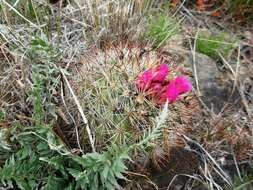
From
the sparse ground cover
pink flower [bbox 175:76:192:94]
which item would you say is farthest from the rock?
pink flower [bbox 175:76:192:94]

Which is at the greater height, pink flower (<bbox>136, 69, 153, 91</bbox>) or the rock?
pink flower (<bbox>136, 69, 153, 91</bbox>)

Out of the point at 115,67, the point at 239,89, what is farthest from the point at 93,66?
the point at 239,89

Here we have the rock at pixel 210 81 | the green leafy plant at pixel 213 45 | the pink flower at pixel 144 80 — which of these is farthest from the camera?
the green leafy plant at pixel 213 45

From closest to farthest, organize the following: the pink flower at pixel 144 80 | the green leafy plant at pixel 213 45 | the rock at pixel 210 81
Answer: the pink flower at pixel 144 80 < the rock at pixel 210 81 < the green leafy plant at pixel 213 45

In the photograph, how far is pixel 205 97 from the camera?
287 centimetres

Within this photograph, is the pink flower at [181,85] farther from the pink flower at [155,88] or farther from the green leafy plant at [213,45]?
the green leafy plant at [213,45]

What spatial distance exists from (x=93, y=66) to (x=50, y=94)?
0.27 metres

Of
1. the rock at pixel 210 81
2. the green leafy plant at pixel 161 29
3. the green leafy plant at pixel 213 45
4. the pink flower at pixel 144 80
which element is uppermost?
the pink flower at pixel 144 80

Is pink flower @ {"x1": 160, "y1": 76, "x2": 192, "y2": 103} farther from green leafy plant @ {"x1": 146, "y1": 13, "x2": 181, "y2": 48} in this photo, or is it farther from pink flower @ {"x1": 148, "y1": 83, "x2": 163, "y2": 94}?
green leafy plant @ {"x1": 146, "y1": 13, "x2": 181, "y2": 48}

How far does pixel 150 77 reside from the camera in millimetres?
2160

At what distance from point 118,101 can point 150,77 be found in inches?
6.8

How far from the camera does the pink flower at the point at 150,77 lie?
215 cm

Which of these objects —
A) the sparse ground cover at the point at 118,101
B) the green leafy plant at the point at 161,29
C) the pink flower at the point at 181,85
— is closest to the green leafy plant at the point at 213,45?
the sparse ground cover at the point at 118,101

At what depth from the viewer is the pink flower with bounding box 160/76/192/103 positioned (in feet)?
7.08
